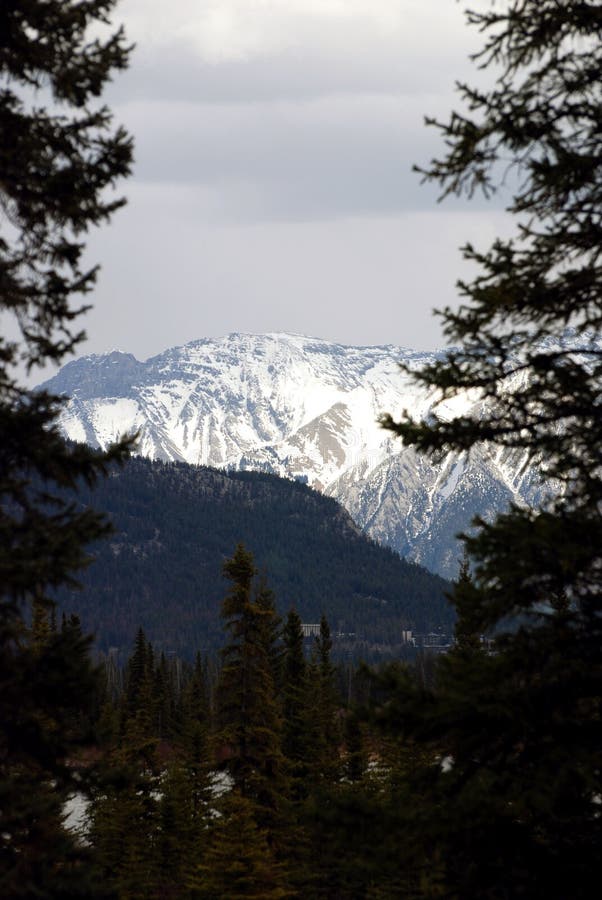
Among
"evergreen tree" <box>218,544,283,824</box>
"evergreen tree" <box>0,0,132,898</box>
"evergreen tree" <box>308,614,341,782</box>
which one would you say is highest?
"evergreen tree" <box>0,0,132,898</box>

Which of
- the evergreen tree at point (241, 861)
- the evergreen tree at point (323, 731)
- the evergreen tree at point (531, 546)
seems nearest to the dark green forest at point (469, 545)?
the evergreen tree at point (531, 546)

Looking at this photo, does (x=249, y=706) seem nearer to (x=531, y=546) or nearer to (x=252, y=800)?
(x=252, y=800)

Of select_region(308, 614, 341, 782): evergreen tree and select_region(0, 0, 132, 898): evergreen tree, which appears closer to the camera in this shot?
select_region(0, 0, 132, 898): evergreen tree

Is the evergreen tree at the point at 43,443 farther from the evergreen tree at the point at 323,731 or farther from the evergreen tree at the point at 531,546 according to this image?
the evergreen tree at the point at 323,731

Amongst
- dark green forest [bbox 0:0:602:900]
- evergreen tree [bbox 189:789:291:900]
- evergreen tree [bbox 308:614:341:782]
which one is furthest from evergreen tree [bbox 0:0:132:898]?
evergreen tree [bbox 308:614:341:782]

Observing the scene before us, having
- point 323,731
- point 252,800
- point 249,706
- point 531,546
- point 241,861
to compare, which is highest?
point 531,546

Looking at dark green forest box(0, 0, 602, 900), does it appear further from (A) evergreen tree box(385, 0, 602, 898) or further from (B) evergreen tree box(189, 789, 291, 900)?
(B) evergreen tree box(189, 789, 291, 900)

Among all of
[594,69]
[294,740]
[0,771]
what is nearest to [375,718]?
[0,771]

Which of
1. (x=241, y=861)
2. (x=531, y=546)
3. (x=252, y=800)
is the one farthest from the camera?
(x=252, y=800)

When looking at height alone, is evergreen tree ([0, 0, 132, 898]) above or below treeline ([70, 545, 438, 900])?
above

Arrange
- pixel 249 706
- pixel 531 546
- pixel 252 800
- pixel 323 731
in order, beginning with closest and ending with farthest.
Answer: pixel 531 546, pixel 249 706, pixel 252 800, pixel 323 731

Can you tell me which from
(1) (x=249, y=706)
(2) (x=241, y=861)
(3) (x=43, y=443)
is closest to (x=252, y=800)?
(1) (x=249, y=706)

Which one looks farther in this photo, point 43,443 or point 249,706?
point 249,706

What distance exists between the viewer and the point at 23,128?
532 inches
